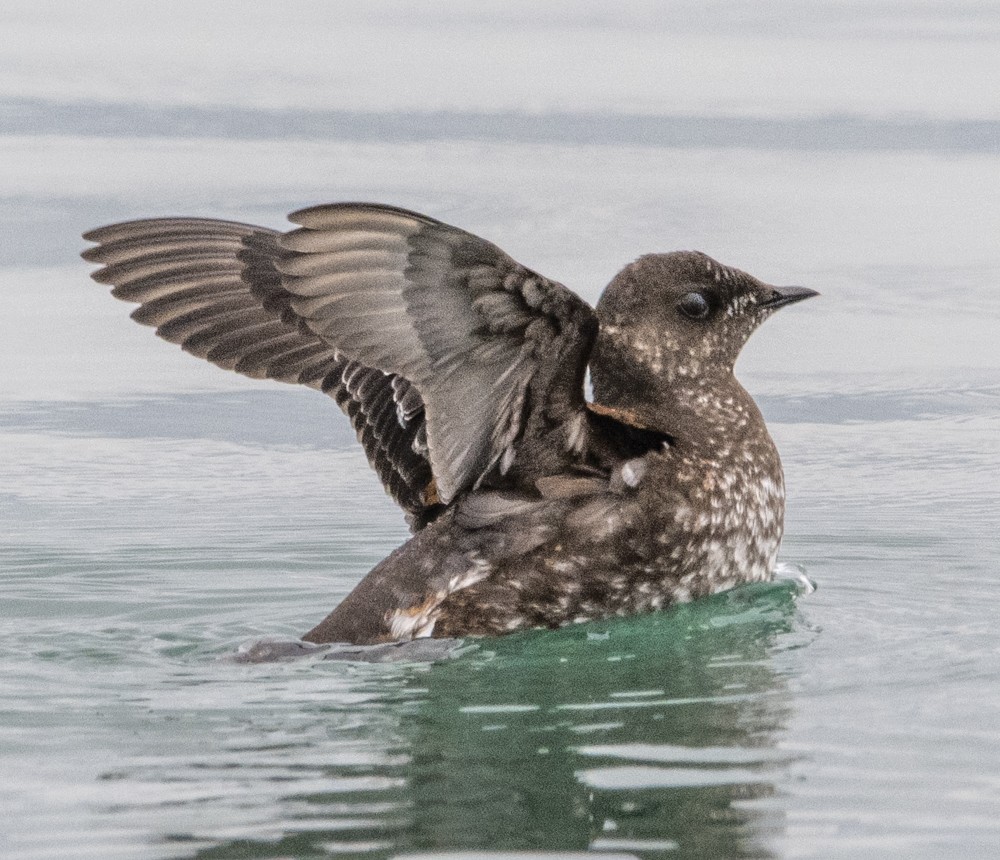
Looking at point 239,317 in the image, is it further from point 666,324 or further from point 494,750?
point 494,750

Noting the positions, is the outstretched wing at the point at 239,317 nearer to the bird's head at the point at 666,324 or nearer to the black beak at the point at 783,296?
the bird's head at the point at 666,324

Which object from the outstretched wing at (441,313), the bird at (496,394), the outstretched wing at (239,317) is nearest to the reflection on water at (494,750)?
the bird at (496,394)

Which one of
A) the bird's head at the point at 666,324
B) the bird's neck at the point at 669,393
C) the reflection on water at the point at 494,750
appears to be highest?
the bird's head at the point at 666,324

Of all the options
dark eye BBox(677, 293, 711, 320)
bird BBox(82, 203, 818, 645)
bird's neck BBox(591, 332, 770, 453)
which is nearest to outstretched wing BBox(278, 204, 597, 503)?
bird BBox(82, 203, 818, 645)

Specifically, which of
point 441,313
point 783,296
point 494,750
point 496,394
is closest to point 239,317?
point 496,394

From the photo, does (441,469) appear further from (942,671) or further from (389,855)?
(389,855)

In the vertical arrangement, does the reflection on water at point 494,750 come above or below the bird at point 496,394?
below
